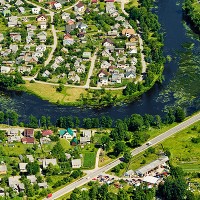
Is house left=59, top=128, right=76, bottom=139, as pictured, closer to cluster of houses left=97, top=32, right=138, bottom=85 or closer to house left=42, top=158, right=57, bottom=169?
house left=42, top=158, right=57, bottom=169

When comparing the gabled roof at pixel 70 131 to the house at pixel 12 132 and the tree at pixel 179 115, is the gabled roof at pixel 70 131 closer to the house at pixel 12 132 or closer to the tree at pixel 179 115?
the house at pixel 12 132

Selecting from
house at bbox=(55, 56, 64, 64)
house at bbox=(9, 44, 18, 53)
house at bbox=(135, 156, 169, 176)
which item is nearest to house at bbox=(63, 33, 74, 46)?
house at bbox=(55, 56, 64, 64)

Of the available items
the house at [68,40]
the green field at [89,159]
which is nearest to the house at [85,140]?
the green field at [89,159]

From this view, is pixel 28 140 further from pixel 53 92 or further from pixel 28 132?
pixel 53 92

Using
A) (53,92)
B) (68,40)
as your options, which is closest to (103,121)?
(53,92)

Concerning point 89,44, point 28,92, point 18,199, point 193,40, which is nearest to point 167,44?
point 193,40

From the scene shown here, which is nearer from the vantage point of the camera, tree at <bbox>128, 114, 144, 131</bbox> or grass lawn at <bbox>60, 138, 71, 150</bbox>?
grass lawn at <bbox>60, 138, 71, 150</bbox>
